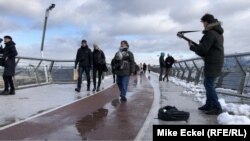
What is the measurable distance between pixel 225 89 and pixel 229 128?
10.4 m

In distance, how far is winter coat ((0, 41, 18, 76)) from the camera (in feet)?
52.2

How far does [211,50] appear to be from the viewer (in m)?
10.9

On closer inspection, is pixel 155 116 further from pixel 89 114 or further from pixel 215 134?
pixel 215 134

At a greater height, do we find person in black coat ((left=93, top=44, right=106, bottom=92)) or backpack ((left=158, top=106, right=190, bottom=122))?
person in black coat ((left=93, top=44, right=106, bottom=92))

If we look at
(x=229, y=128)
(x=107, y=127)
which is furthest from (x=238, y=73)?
(x=229, y=128)

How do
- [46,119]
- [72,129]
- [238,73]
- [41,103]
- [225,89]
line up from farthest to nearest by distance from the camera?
[225,89], [238,73], [41,103], [46,119], [72,129]

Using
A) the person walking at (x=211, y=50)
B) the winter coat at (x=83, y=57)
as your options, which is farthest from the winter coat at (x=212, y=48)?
the winter coat at (x=83, y=57)

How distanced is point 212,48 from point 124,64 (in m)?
4.39

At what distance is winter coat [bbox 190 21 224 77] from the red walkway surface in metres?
1.89

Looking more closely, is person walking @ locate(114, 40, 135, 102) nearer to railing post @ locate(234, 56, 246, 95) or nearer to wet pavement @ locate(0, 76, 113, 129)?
wet pavement @ locate(0, 76, 113, 129)

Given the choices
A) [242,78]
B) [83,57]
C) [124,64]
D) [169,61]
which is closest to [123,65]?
[124,64]

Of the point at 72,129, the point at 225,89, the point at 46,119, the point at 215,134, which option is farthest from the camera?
the point at 225,89

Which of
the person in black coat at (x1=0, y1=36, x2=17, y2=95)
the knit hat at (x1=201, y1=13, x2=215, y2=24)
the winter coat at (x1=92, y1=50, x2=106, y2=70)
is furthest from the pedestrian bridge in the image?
the winter coat at (x1=92, y1=50, x2=106, y2=70)

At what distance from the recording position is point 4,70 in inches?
634
